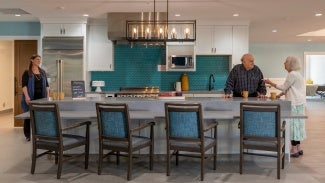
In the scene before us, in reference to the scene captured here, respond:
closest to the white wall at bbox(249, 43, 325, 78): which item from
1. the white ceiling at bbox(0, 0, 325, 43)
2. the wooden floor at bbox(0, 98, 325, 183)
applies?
the white ceiling at bbox(0, 0, 325, 43)

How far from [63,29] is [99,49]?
819 mm

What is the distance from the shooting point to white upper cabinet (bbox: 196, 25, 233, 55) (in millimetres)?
7414

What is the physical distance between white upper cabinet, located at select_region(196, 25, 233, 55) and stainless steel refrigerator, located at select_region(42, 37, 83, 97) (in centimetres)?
245

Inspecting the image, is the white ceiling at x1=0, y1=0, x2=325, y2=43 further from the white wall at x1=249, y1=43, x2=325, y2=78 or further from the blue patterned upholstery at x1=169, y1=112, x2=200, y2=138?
the white wall at x1=249, y1=43, x2=325, y2=78

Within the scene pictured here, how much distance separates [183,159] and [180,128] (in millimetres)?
1007

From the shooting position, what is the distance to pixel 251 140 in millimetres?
4004

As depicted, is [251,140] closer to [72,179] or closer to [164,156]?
[164,156]

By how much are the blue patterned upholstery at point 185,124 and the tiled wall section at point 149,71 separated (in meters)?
3.91

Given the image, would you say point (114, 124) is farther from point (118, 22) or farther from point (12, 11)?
point (12, 11)

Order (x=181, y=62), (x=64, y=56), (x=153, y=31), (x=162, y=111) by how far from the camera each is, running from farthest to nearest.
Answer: (x=181, y=62)
(x=64, y=56)
(x=153, y=31)
(x=162, y=111)

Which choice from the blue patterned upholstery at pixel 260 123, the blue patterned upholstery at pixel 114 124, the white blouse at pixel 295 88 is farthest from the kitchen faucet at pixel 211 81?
the blue patterned upholstery at pixel 114 124

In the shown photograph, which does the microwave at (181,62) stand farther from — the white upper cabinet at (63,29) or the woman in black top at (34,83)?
the woman in black top at (34,83)

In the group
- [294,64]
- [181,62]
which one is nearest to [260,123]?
[294,64]

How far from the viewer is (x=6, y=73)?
10477mm
